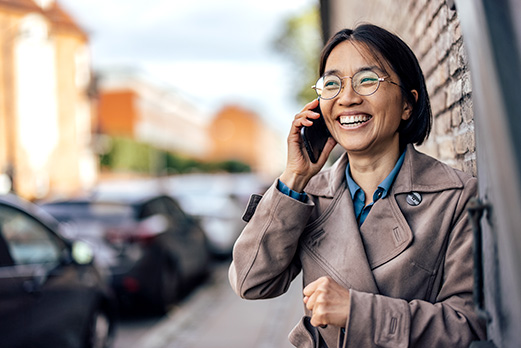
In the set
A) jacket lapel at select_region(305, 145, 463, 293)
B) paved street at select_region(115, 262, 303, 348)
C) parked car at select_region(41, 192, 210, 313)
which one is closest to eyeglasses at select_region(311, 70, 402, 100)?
jacket lapel at select_region(305, 145, 463, 293)

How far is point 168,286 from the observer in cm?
859

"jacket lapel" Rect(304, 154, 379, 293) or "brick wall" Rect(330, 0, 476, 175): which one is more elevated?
"brick wall" Rect(330, 0, 476, 175)

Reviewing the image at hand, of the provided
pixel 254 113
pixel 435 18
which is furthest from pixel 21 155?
pixel 254 113

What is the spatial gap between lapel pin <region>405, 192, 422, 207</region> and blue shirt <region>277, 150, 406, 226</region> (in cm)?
7

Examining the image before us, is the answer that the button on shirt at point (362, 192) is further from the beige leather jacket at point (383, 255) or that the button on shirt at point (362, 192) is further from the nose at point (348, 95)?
the nose at point (348, 95)

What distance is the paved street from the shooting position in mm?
6859

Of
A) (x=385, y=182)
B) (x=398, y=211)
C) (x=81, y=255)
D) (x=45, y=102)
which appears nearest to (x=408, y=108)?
(x=385, y=182)

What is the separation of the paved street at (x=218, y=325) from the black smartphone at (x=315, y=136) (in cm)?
450

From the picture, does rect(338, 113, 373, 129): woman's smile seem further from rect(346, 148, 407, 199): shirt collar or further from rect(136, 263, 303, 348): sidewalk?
rect(136, 263, 303, 348): sidewalk

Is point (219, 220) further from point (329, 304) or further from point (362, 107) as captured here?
point (329, 304)

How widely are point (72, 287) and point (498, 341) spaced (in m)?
4.39

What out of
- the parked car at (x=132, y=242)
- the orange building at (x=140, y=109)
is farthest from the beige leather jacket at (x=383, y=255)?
the orange building at (x=140, y=109)

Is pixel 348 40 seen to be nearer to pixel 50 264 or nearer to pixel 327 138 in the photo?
pixel 327 138

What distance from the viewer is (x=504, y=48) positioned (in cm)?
119
